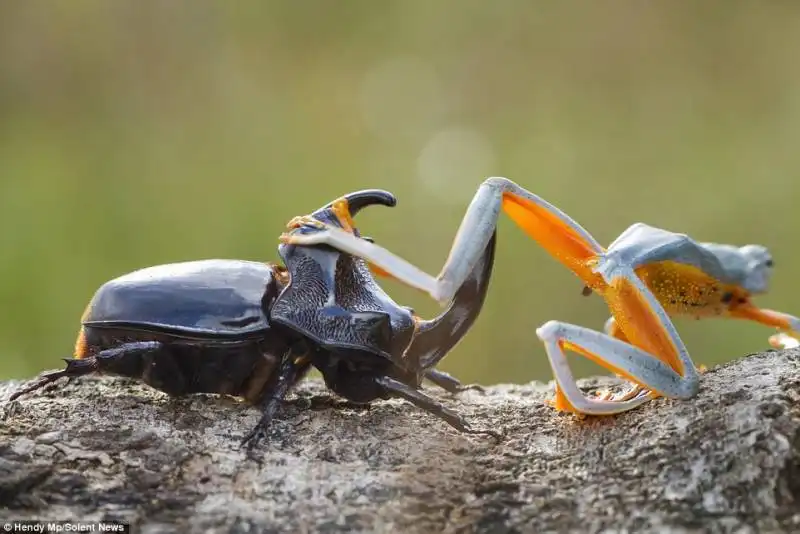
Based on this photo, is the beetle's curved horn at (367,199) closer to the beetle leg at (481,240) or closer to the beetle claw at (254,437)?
the beetle leg at (481,240)

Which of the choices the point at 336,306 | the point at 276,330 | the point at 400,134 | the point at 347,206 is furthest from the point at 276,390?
the point at 400,134

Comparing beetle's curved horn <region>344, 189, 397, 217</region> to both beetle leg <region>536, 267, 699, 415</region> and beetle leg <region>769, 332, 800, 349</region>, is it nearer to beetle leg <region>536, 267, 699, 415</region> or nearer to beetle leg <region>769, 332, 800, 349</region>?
beetle leg <region>536, 267, 699, 415</region>

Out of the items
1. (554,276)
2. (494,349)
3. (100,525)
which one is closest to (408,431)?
(100,525)

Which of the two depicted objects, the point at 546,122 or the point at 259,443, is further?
the point at 546,122

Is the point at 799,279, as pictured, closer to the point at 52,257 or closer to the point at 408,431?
the point at 408,431

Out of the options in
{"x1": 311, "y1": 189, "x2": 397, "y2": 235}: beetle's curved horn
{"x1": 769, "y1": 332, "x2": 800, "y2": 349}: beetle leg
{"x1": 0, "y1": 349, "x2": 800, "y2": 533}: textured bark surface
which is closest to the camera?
{"x1": 0, "y1": 349, "x2": 800, "y2": 533}: textured bark surface

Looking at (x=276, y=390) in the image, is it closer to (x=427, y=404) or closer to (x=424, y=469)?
(x=427, y=404)

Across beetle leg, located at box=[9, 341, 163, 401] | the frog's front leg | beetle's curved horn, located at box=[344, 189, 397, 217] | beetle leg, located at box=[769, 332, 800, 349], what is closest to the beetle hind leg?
beetle leg, located at box=[9, 341, 163, 401]
